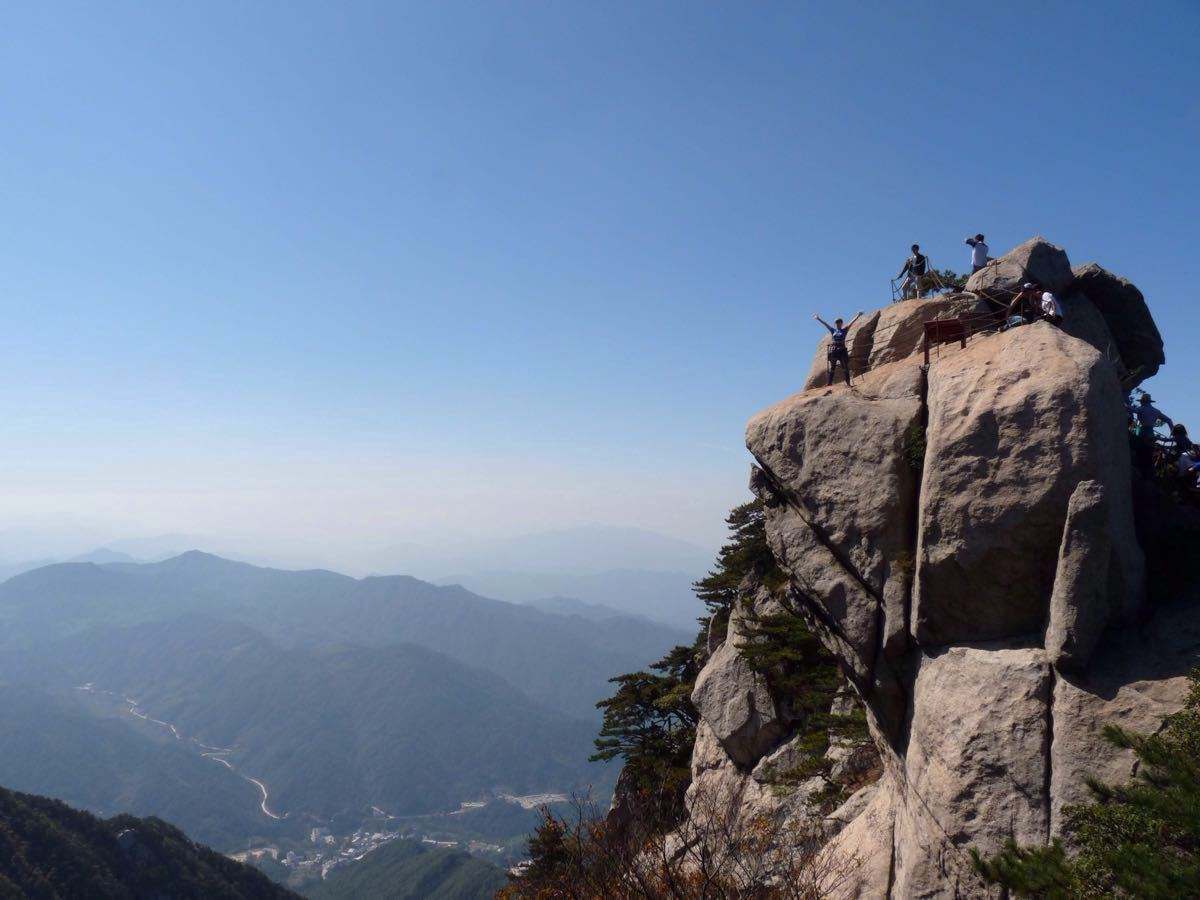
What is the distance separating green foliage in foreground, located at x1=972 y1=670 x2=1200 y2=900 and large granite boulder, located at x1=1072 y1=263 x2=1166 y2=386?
40.1 feet

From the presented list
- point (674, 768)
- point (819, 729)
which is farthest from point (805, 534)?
point (674, 768)

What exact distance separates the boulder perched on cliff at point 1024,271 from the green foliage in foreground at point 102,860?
14432 centimetres

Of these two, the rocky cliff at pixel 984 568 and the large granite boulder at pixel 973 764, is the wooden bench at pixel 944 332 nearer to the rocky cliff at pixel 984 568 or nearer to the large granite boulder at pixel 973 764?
the rocky cliff at pixel 984 568

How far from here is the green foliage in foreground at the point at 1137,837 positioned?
33.8 feet

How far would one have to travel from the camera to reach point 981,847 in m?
13.4

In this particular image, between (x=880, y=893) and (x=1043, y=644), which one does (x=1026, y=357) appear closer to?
(x=1043, y=644)

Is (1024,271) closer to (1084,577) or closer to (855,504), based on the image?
(855,504)

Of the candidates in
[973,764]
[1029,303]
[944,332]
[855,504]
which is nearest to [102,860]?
[855,504]

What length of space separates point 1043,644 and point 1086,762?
8.08 feet

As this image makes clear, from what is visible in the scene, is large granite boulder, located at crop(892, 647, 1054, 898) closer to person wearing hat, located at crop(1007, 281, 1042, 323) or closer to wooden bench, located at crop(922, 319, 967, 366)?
wooden bench, located at crop(922, 319, 967, 366)

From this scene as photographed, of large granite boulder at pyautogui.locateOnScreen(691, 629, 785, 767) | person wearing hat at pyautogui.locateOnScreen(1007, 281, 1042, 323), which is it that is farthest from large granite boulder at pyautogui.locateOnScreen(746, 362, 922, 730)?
large granite boulder at pyautogui.locateOnScreen(691, 629, 785, 767)

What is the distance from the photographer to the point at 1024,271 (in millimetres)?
18844

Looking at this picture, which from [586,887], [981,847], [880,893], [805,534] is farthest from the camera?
[805,534]

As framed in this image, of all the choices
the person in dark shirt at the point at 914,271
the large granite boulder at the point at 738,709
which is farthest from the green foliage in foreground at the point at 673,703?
the person in dark shirt at the point at 914,271
